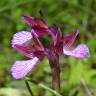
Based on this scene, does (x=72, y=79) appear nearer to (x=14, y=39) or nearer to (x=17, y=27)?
(x=17, y=27)


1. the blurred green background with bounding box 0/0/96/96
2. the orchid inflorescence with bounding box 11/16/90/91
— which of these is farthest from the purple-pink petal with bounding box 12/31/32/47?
the blurred green background with bounding box 0/0/96/96

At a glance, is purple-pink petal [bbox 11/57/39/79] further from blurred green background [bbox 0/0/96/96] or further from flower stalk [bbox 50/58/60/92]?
blurred green background [bbox 0/0/96/96]

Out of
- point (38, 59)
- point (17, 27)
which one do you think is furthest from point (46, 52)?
point (17, 27)

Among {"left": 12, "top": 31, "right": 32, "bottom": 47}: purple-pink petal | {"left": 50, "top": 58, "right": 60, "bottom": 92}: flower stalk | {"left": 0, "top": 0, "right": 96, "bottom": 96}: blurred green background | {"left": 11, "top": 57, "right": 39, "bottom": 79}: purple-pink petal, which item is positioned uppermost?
{"left": 12, "top": 31, "right": 32, "bottom": 47}: purple-pink petal

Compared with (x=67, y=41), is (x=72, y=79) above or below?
below

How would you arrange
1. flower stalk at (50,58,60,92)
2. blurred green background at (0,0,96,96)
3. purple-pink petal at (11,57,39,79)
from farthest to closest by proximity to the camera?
1. blurred green background at (0,0,96,96)
2. flower stalk at (50,58,60,92)
3. purple-pink petal at (11,57,39,79)

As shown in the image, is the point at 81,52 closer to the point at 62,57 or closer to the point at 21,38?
the point at 21,38

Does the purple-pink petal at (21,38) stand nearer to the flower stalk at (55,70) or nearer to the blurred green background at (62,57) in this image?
the flower stalk at (55,70)

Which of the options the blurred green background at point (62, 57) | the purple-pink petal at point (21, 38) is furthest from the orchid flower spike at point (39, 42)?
the blurred green background at point (62, 57)
